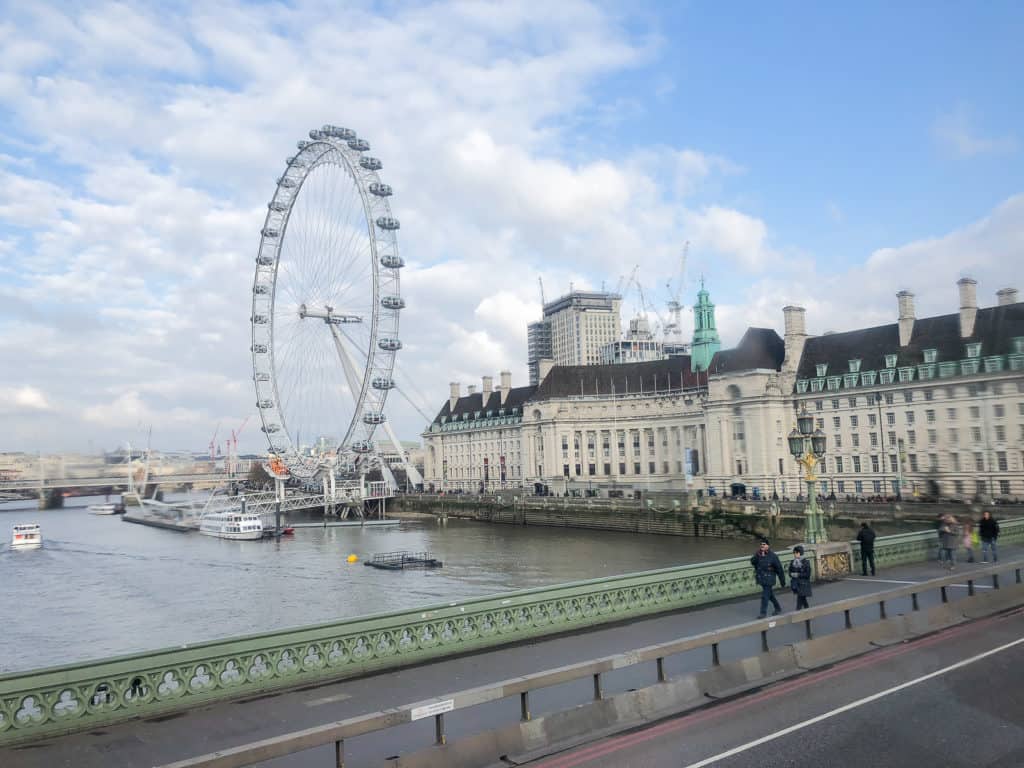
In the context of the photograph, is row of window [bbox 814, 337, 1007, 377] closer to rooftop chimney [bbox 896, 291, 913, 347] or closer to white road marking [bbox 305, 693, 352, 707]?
rooftop chimney [bbox 896, 291, 913, 347]

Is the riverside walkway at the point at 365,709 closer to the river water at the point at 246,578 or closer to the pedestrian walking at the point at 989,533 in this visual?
the pedestrian walking at the point at 989,533

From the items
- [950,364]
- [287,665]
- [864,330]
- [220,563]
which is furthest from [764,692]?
[864,330]

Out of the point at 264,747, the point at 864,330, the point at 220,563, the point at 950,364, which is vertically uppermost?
the point at 864,330

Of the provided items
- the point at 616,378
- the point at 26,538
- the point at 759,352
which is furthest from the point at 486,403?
the point at 26,538

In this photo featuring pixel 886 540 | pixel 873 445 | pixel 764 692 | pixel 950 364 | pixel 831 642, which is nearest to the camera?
pixel 764 692

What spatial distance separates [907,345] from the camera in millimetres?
81500

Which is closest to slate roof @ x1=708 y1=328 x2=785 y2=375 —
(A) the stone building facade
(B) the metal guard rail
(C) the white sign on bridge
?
(A) the stone building facade

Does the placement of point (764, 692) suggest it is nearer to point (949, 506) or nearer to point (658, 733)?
point (658, 733)

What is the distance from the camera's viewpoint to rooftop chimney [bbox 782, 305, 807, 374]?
310 ft

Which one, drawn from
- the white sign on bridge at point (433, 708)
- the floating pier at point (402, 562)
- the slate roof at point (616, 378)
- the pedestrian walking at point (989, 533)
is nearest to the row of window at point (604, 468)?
the slate roof at point (616, 378)

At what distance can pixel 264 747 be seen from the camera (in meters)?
7.89

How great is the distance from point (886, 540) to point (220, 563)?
56039 mm

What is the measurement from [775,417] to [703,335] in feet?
116

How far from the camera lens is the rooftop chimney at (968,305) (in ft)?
241
